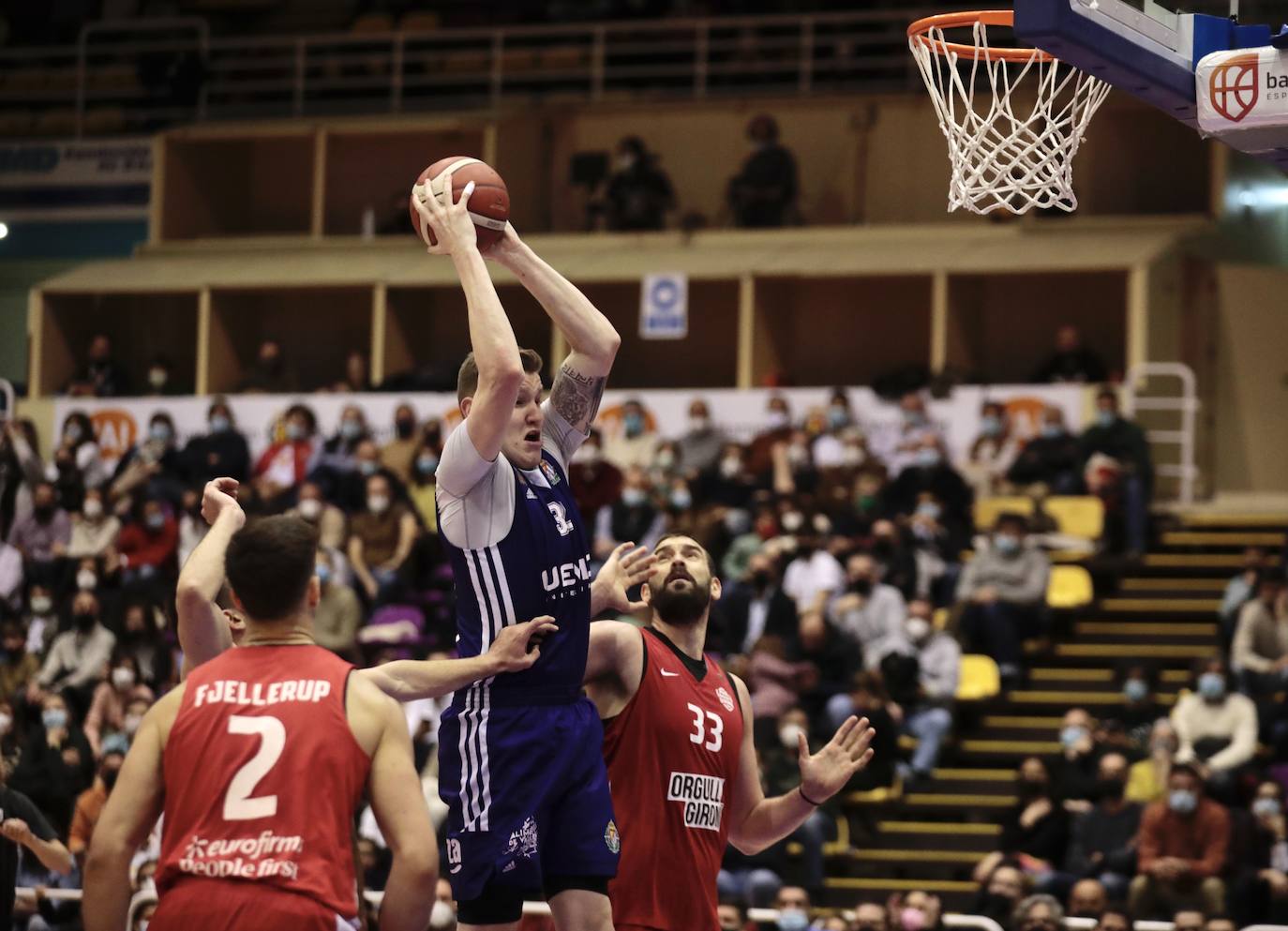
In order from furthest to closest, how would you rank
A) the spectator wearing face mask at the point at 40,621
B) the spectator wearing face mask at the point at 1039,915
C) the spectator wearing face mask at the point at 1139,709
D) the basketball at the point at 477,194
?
1. the spectator wearing face mask at the point at 40,621
2. the spectator wearing face mask at the point at 1139,709
3. the spectator wearing face mask at the point at 1039,915
4. the basketball at the point at 477,194

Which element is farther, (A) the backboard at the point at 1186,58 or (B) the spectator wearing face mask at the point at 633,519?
(B) the spectator wearing face mask at the point at 633,519

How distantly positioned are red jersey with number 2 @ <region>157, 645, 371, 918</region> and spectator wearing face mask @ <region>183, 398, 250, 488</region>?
14.8 m

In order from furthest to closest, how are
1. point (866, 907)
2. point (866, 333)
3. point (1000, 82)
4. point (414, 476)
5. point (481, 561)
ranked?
point (866, 333) → point (414, 476) → point (866, 907) → point (1000, 82) → point (481, 561)

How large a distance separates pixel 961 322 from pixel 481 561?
15605 millimetres

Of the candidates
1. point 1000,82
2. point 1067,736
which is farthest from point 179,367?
point 1000,82

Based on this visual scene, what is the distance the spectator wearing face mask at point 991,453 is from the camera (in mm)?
18469

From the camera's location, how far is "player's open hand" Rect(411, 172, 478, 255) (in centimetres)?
637

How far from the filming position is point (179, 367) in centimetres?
2416

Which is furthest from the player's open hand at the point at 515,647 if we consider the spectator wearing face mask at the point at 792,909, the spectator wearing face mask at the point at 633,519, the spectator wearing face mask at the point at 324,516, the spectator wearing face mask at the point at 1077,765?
the spectator wearing face mask at the point at 324,516

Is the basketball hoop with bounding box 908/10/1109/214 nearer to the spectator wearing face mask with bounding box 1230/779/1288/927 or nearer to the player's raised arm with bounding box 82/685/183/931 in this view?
the player's raised arm with bounding box 82/685/183/931

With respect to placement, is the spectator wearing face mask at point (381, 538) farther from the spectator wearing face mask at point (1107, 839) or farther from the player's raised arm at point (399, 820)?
the player's raised arm at point (399, 820)

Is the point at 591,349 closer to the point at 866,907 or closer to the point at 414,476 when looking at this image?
the point at 866,907

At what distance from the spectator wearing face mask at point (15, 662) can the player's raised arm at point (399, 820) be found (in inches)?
482

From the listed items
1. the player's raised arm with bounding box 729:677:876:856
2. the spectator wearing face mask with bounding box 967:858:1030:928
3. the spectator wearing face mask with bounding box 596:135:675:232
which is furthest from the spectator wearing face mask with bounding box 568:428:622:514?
the player's raised arm with bounding box 729:677:876:856
